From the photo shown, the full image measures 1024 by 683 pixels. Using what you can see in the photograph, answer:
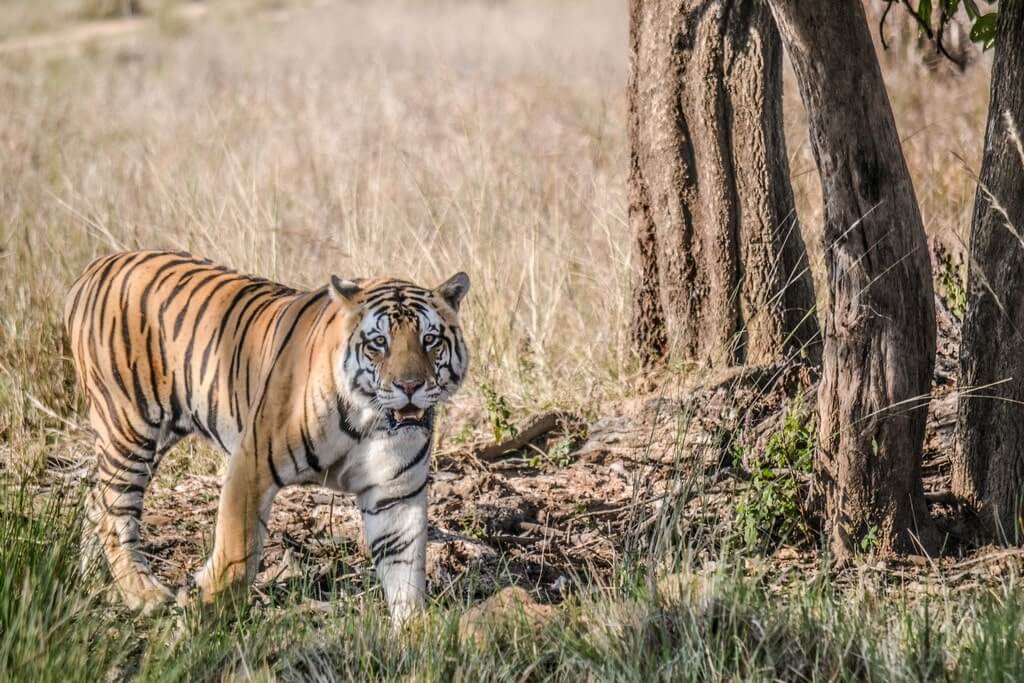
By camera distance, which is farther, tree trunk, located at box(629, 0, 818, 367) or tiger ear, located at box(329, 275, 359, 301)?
tree trunk, located at box(629, 0, 818, 367)

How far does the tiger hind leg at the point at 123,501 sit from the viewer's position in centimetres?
487

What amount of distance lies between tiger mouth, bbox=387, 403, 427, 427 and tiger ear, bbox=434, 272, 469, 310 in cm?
41

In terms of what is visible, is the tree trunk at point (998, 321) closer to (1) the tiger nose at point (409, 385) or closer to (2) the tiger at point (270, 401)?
(2) the tiger at point (270, 401)

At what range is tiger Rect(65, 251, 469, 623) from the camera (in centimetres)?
423

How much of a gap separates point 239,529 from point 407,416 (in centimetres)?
60

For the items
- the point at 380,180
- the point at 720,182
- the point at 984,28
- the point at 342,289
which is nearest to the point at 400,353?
the point at 342,289

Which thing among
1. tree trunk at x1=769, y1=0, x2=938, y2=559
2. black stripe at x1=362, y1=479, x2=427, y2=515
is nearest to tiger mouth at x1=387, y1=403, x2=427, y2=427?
black stripe at x1=362, y1=479, x2=427, y2=515

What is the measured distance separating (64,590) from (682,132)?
3.00 m

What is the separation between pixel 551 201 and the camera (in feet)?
27.3

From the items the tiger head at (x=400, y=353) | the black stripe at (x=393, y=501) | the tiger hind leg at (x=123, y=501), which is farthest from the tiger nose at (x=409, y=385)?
the tiger hind leg at (x=123, y=501)

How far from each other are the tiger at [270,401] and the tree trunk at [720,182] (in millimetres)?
1480

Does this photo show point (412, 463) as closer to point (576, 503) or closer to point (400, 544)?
point (400, 544)

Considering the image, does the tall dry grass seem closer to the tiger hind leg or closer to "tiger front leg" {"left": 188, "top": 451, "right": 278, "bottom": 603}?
the tiger hind leg

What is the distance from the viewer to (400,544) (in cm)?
436
